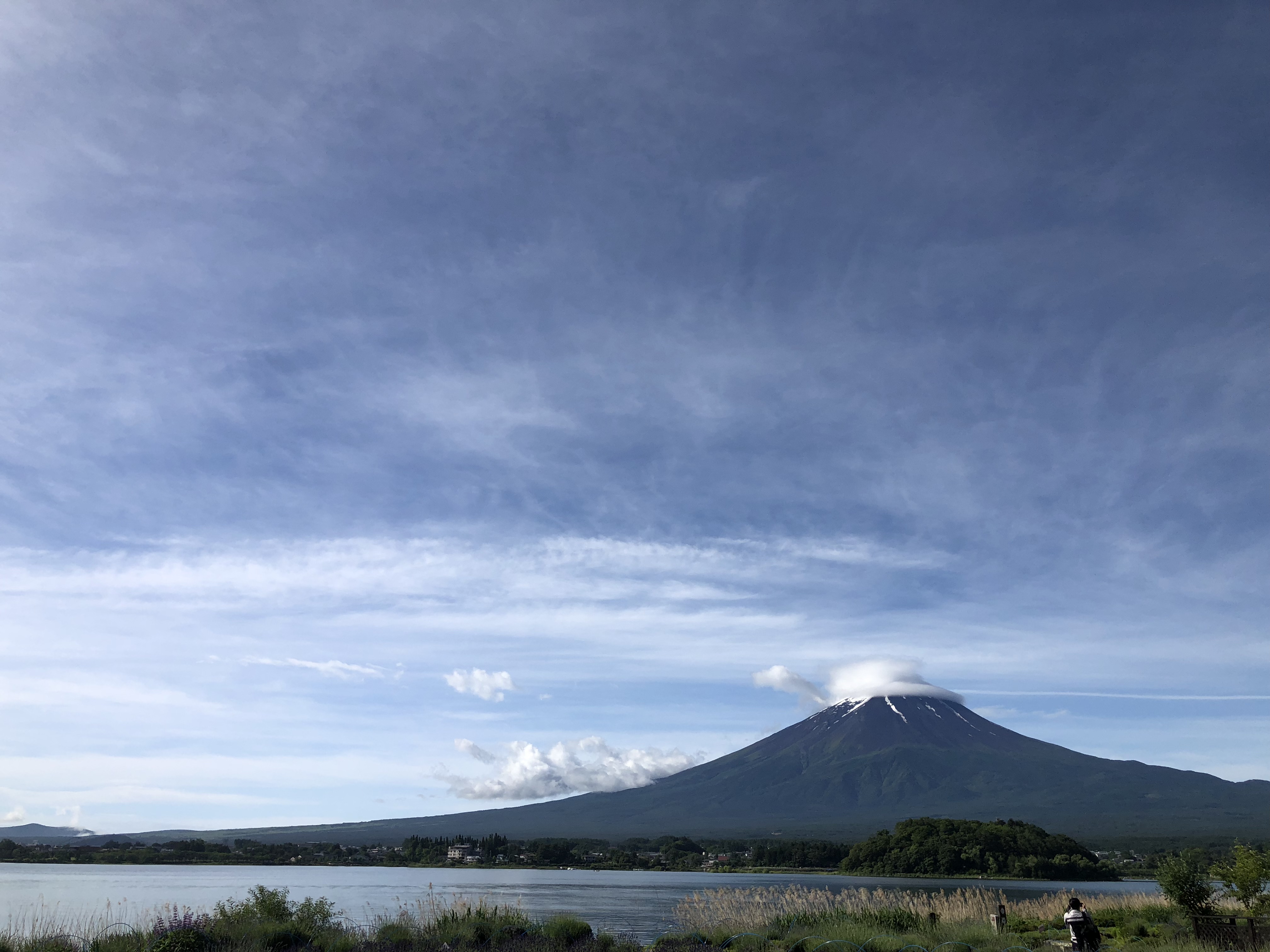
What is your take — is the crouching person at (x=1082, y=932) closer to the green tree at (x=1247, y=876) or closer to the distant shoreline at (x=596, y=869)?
the green tree at (x=1247, y=876)

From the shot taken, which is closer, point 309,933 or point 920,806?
point 309,933

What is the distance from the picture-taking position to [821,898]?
22.3m

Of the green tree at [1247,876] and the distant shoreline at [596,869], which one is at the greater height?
the green tree at [1247,876]

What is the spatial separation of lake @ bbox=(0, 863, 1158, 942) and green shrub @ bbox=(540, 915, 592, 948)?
8.59 ft

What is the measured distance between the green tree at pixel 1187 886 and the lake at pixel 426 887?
10.9 m

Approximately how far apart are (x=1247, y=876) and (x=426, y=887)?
56793 millimetres

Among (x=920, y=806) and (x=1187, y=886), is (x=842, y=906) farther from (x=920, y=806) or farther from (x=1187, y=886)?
(x=920, y=806)

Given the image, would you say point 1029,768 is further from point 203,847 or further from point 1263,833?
point 203,847

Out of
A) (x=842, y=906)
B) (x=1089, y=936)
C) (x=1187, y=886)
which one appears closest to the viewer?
(x=1089, y=936)

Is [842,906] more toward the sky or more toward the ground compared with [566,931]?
more toward the ground

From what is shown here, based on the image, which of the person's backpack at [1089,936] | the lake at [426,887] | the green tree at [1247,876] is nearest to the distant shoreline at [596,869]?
the lake at [426,887]

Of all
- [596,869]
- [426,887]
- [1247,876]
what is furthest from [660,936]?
[596,869]

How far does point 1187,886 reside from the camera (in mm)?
17625

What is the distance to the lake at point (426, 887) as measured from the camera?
33.4 meters
